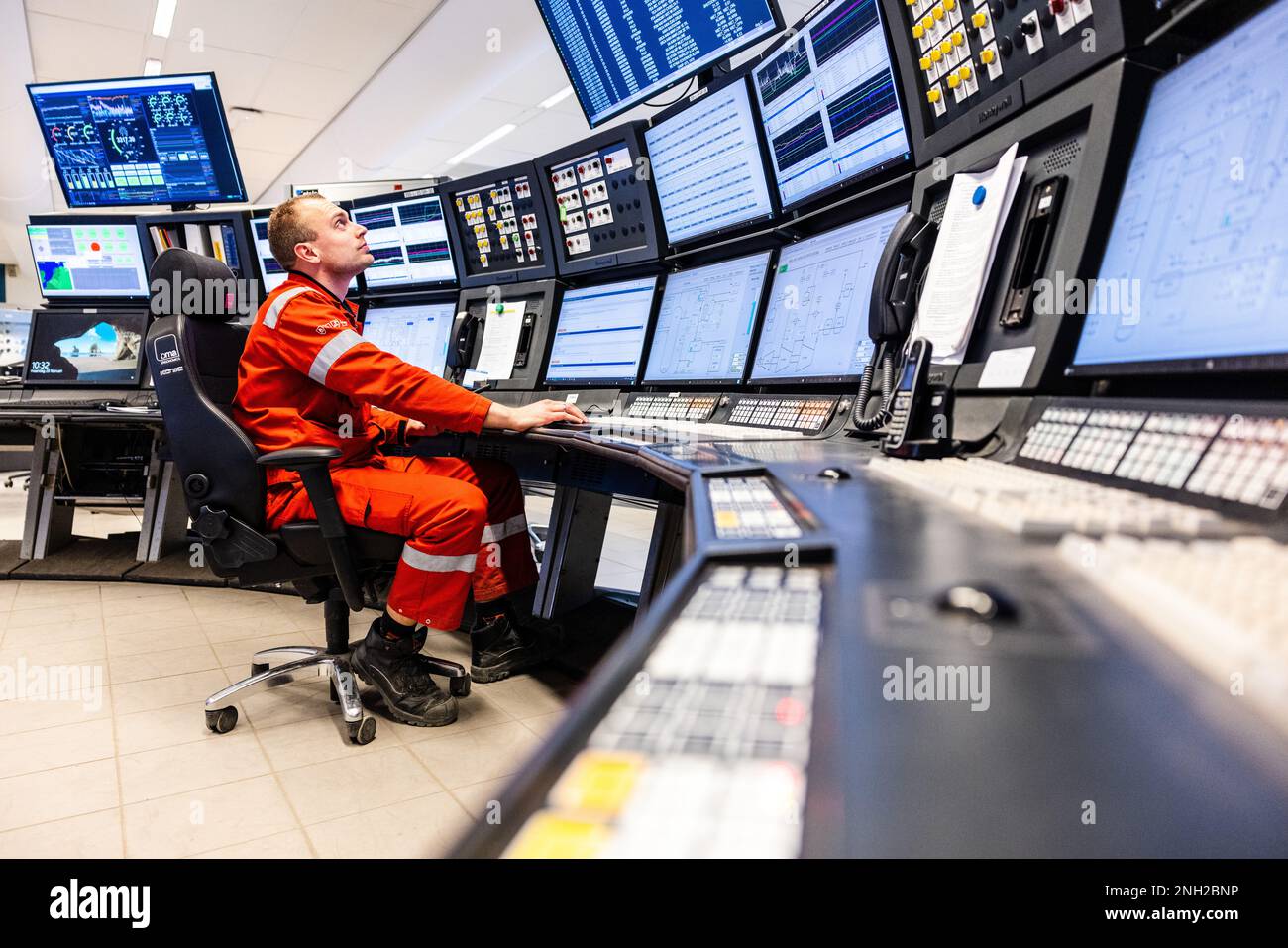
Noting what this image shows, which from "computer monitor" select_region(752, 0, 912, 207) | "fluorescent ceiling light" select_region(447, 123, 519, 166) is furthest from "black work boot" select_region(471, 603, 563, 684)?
"fluorescent ceiling light" select_region(447, 123, 519, 166)

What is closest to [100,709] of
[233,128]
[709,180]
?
[709,180]

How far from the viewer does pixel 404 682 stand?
6.16 ft

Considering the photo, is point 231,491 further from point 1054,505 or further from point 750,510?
point 1054,505

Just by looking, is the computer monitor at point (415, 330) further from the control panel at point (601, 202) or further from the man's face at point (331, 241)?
the man's face at point (331, 241)

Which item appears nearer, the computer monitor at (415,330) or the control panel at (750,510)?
the control panel at (750,510)

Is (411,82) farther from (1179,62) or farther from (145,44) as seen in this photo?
(1179,62)

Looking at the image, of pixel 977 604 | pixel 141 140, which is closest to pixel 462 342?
pixel 141 140

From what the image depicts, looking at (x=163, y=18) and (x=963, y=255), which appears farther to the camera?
(x=163, y=18)

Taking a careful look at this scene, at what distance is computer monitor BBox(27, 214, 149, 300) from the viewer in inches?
139

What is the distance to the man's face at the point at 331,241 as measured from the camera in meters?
1.99

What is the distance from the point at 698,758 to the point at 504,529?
6.94ft

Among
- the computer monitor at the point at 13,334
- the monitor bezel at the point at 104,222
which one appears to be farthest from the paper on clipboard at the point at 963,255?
the computer monitor at the point at 13,334

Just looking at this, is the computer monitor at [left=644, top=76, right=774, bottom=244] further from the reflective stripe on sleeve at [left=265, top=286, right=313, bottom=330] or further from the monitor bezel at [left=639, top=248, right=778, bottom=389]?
the reflective stripe on sleeve at [left=265, top=286, right=313, bottom=330]

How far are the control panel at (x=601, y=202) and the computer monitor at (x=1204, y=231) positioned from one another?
4.97 ft
